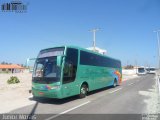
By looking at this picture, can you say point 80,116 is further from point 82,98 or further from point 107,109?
point 82,98

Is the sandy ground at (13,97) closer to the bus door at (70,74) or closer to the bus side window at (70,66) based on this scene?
the bus door at (70,74)

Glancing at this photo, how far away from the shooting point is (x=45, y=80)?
1105 cm

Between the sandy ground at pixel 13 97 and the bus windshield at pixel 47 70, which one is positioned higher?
the bus windshield at pixel 47 70

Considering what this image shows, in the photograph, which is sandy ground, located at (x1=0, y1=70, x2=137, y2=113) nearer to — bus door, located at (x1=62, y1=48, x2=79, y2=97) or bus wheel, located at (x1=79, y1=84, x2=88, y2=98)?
bus door, located at (x1=62, y1=48, x2=79, y2=97)

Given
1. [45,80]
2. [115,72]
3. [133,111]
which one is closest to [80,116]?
[133,111]

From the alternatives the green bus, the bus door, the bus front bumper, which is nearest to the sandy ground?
the bus front bumper

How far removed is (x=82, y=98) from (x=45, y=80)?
3.24 m

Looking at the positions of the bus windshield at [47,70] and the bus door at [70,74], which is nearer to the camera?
the bus windshield at [47,70]

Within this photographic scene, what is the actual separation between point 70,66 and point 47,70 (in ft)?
4.52

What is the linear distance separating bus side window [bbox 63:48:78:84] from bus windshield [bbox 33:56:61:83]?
0.50 m

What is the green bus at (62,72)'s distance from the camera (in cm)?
1081

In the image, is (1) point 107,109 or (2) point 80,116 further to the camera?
(1) point 107,109

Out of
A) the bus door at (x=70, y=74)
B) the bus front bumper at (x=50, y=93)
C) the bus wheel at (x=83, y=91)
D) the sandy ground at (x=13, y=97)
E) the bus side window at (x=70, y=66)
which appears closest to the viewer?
the sandy ground at (x=13, y=97)

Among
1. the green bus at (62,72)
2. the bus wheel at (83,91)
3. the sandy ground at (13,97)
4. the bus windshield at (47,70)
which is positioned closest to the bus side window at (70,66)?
the green bus at (62,72)
